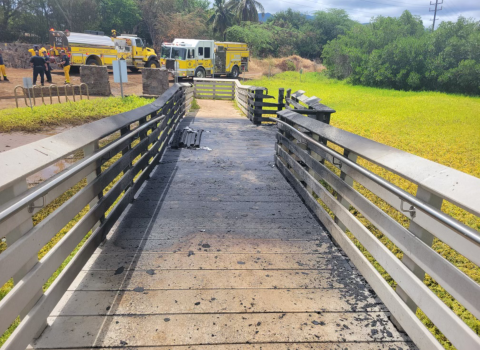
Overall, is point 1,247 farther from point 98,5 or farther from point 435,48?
point 98,5

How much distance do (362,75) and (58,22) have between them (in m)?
38.9

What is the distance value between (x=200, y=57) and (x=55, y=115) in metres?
19.8

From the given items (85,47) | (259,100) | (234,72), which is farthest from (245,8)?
(259,100)

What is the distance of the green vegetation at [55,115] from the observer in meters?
11.8

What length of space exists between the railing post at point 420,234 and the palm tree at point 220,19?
2395 inches

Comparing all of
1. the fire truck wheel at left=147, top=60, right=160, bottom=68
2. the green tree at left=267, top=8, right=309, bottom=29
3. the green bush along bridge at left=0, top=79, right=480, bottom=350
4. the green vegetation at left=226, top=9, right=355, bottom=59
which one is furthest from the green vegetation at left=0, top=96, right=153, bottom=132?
the green tree at left=267, top=8, right=309, bottom=29

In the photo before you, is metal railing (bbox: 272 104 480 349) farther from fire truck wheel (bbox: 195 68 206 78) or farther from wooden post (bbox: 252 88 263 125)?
fire truck wheel (bbox: 195 68 206 78)

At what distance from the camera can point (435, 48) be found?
35.1 m

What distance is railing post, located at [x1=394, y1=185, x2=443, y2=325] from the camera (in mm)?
2176

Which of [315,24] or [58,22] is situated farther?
[315,24]

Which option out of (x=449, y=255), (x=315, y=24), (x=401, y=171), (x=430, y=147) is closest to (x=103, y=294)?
(x=401, y=171)

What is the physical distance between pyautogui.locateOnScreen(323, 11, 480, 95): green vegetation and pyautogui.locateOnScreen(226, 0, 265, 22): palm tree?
29676 mm

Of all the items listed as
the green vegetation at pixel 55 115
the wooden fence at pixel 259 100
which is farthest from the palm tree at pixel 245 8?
the green vegetation at pixel 55 115

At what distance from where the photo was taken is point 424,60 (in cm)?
3425
